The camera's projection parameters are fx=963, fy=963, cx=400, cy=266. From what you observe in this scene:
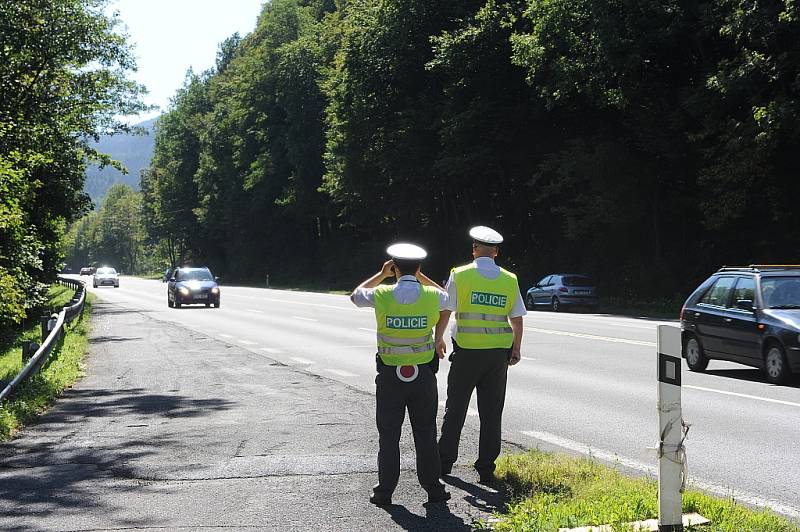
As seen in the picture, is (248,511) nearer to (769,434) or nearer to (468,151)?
(769,434)

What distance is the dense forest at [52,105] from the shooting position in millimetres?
19125

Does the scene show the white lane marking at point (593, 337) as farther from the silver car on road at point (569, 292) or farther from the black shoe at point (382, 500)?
the black shoe at point (382, 500)

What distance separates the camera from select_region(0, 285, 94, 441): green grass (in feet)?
31.4

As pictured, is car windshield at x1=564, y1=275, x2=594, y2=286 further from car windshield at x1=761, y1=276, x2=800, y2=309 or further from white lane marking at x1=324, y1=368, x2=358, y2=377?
white lane marking at x1=324, y1=368, x2=358, y2=377

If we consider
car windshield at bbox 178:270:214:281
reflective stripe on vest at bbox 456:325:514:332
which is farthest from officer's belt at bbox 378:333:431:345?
car windshield at bbox 178:270:214:281

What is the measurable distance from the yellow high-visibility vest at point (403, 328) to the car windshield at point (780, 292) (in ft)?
27.9

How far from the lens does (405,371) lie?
5.97 meters

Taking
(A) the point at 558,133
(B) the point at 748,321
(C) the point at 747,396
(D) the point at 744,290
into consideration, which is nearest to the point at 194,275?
(A) the point at 558,133

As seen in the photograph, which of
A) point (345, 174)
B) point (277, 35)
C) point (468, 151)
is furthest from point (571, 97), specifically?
point (277, 35)

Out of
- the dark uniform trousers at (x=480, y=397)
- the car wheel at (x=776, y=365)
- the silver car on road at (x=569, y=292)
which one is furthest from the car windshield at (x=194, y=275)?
the dark uniform trousers at (x=480, y=397)

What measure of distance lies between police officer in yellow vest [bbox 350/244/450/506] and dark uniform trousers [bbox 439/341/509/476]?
0.48 metres

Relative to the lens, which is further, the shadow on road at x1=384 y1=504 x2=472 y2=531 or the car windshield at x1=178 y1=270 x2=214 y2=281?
the car windshield at x1=178 y1=270 x2=214 y2=281

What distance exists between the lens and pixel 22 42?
23.7m

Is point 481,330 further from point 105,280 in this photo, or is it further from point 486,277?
point 105,280
